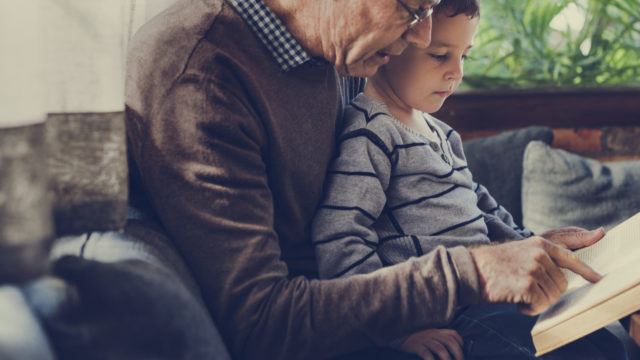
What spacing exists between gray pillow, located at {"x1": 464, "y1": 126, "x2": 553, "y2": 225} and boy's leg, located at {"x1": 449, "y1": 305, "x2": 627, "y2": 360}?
0.89 m

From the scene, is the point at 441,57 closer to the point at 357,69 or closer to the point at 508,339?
the point at 357,69

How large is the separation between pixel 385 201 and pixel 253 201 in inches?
11.5

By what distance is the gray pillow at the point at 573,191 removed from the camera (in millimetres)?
2383

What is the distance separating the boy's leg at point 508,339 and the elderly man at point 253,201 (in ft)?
0.53

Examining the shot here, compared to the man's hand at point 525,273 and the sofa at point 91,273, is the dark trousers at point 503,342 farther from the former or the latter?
the sofa at point 91,273

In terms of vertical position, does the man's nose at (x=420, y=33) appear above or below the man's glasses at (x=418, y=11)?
below

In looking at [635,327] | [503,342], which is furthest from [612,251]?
[503,342]

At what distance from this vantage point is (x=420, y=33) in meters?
1.45

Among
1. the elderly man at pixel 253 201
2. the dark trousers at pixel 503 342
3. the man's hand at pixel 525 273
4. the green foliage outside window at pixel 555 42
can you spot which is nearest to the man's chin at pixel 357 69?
the elderly man at pixel 253 201

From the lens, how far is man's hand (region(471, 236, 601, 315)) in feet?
4.17

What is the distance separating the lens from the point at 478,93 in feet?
9.91

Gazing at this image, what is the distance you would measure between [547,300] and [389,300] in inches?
9.4

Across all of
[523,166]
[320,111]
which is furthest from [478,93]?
[320,111]

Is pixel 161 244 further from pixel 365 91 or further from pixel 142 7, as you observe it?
pixel 365 91
